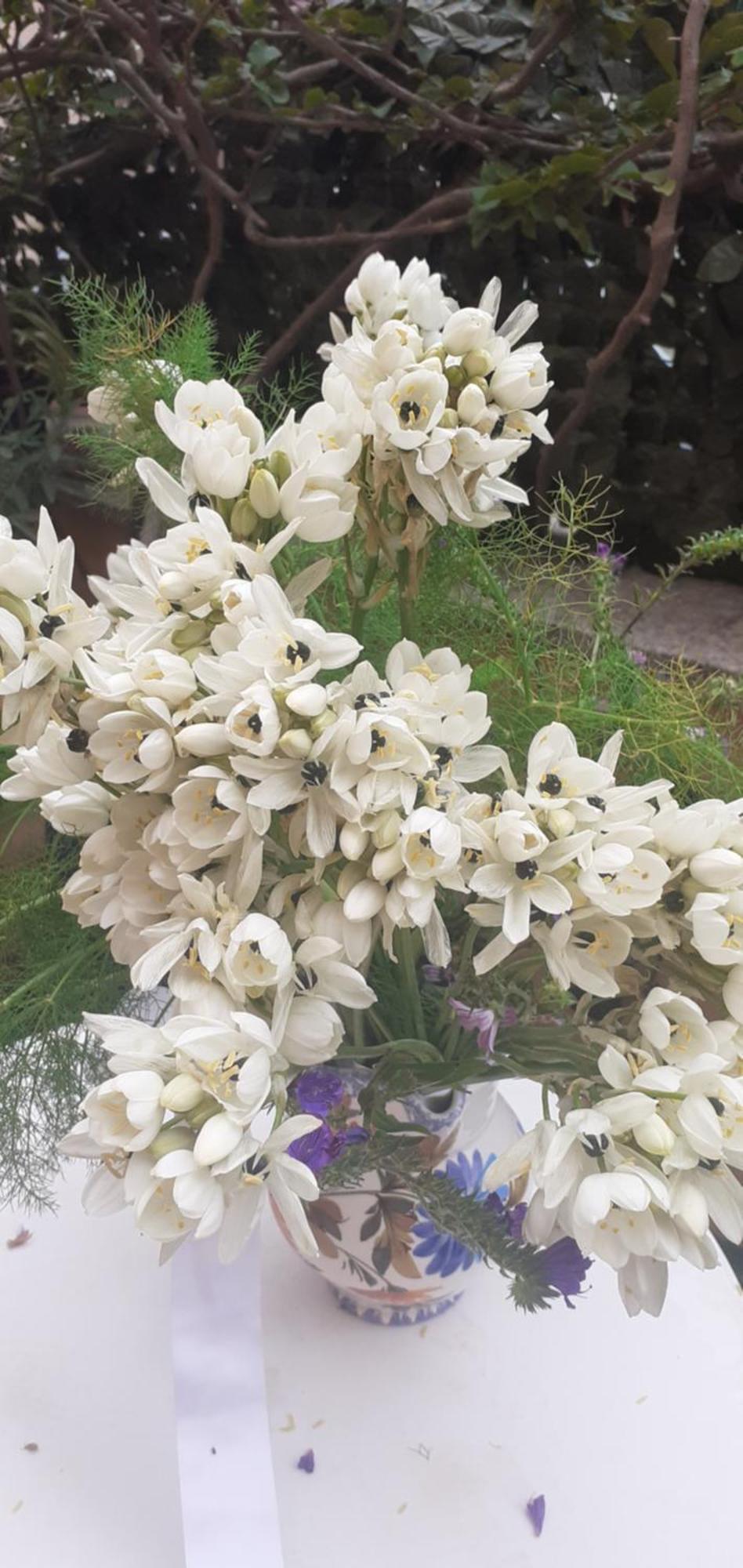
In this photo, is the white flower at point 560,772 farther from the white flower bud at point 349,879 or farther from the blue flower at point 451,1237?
the blue flower at point 451,1237

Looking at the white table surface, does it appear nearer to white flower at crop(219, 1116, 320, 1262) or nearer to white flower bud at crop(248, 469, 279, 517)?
white flower at crop(219, 1116, 320, 1262)

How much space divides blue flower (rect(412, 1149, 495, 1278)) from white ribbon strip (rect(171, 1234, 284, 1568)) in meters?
0.07

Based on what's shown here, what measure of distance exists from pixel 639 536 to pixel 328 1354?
1066mm

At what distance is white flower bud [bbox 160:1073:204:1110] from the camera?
26 cm

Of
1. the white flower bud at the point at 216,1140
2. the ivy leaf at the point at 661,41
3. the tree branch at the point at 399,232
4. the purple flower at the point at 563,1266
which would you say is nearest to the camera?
the white flower bud at the point at 216,1140

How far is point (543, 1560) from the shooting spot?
0.44 meters

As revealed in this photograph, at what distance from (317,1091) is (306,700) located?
0.61 ft

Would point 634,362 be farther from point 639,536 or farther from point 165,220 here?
point 165,220

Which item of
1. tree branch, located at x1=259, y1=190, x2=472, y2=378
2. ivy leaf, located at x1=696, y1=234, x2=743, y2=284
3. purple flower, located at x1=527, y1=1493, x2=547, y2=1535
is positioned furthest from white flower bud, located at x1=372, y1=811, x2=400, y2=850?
ivy leaf, located at x1=696, y1=234, x2=743, y2=284

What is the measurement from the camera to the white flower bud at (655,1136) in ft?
0.93

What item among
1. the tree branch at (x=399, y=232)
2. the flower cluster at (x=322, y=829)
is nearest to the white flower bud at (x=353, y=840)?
the flower cluster at (x=322, y=829)

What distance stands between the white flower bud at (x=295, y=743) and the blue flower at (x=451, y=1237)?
252 mm

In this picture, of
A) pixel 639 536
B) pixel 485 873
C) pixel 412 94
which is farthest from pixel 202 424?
pixel 639 536

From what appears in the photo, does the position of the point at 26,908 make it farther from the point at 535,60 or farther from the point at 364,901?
the point at 535,60
